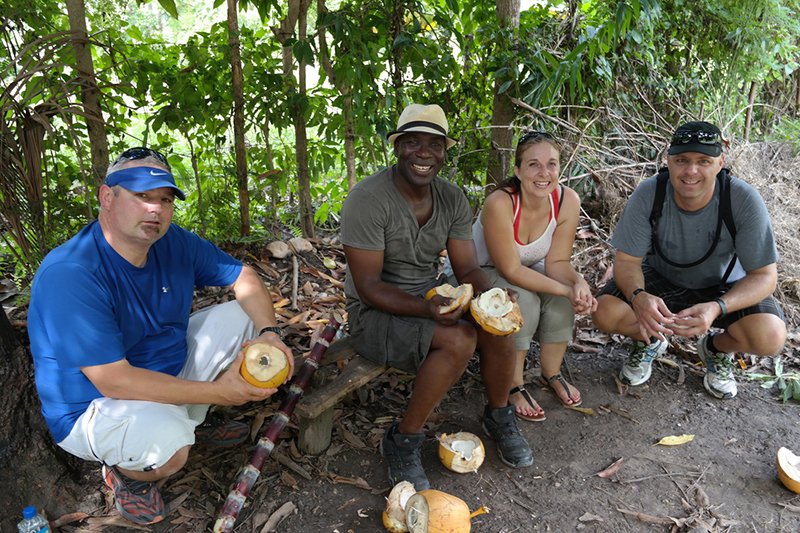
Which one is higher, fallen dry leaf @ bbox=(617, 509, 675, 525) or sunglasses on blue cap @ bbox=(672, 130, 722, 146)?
sunglasses on blue cap @ bbox=(672, 130, 722, 146)

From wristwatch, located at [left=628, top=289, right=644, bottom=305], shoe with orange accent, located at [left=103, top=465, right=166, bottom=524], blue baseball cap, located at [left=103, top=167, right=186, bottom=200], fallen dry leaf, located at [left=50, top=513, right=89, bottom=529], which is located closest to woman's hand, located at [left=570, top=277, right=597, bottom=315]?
wristwatch, located at [left=628, top=289, right=644, bottom=305]

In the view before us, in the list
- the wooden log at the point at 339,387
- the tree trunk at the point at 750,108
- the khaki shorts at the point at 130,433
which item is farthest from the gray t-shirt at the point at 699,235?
the tree trunk at the point at 750,108

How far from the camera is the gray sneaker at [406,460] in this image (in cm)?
263

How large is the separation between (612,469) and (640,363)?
102cm

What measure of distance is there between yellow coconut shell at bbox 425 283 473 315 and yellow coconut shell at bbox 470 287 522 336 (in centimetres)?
6

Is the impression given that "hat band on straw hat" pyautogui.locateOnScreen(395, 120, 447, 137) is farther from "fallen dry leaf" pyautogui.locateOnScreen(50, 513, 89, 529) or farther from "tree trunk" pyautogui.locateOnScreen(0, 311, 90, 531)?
"fallen dry leaf" pyautogui.locateOnScreen(50, 513, 89, 529)

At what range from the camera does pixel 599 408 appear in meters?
3.42

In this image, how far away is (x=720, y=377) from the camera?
11.5 ft

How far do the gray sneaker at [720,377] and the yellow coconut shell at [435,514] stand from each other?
2.13 metres

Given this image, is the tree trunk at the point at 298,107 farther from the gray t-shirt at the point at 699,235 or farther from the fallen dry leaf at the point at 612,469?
the fallen dry leaf at the point at 612,469

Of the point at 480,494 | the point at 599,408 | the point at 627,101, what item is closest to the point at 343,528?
the point at 480,494

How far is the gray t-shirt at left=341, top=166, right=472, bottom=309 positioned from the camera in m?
2.77

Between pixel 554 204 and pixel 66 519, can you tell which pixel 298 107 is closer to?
pixel 554 204

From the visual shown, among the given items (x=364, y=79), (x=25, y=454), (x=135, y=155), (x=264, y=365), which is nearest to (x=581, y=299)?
(x=264, y=365)
